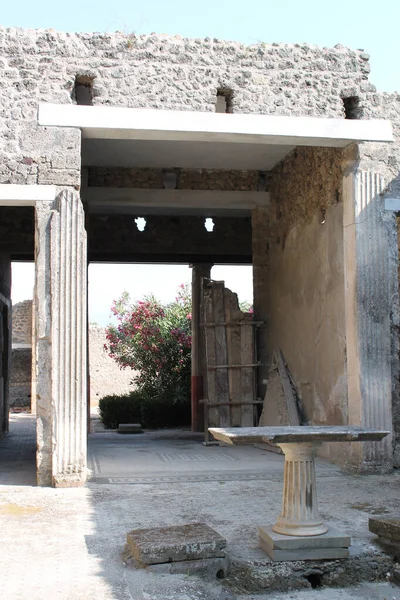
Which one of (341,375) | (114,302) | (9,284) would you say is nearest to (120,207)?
(9,284)

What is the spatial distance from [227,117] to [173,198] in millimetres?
2897

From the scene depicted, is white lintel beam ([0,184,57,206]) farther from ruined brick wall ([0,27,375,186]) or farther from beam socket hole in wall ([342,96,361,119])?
beam socket hole in wall ([342,96,361,119])

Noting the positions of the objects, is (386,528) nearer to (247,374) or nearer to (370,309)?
(370,309)

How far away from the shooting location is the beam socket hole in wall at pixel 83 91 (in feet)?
23.2

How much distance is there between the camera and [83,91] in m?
7.19

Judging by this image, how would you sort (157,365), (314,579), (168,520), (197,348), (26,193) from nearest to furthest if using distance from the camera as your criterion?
(314,579) → (168,520) → (26,193) → (197,348) → (157,365)

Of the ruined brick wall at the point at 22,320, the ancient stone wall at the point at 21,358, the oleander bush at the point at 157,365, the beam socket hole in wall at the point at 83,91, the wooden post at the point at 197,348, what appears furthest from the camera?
the ruined brick wall at the point at 22,320

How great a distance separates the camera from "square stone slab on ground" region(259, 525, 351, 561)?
4.12m

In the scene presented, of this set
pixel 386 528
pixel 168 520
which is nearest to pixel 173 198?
pixel 168 520

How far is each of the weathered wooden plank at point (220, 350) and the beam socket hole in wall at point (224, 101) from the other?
340cm

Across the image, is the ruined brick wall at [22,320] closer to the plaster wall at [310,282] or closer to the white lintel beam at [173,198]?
A: the white lintel beam at [173,198]

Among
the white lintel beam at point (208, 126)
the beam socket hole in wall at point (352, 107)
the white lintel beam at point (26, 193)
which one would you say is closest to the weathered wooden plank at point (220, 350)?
the white lintel beam at point (208, 126)

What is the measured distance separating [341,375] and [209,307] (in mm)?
3085

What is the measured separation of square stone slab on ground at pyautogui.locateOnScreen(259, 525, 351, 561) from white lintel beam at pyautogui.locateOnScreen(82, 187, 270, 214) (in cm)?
639
